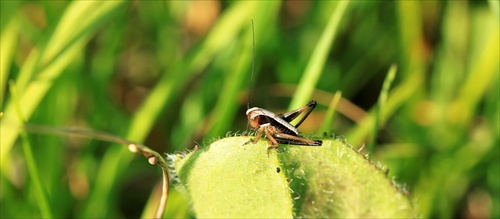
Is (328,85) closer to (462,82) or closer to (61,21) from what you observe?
(462,82)

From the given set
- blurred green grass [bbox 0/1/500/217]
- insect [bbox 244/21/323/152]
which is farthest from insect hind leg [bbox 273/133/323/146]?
blurred green grass [bbox 0/1/500/217]

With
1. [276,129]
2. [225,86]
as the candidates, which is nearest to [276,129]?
[276,129]

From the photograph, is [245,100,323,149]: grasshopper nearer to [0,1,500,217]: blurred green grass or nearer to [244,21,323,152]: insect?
[244,21,323,152]: insect

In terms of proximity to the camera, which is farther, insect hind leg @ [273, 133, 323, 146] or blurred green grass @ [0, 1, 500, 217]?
blurred green grass @ [0, 1, 500, 217]

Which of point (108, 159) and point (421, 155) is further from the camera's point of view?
point (421, 155)

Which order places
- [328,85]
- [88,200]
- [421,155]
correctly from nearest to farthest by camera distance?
[88,200] → [421,155] → [328,85]

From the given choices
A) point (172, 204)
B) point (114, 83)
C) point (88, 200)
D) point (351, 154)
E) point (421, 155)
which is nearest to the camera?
point (351, 154)

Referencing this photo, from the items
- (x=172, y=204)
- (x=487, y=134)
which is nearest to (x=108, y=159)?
(x=172, y=204)

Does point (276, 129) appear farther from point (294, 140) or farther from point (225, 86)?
point (225, 86)
